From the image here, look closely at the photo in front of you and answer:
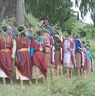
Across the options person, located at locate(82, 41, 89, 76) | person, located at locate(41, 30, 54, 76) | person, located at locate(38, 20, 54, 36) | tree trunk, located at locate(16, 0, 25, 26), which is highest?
tree trunk, located at locate(16, 0, 25, 26)

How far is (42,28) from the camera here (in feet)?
50.0

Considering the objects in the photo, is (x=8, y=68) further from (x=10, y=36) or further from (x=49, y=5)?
(x=49, y=5)


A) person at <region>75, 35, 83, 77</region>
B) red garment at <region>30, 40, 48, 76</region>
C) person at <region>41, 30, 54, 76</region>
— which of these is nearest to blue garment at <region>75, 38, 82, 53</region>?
person at <region>75, 35, 83, 77</region>

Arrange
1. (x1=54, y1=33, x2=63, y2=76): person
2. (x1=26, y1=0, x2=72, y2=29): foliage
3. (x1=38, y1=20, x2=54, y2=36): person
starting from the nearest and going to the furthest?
(x1=54, y1=33, x2=63, y2=76): person → (x1=38, y1=20, x2=54, y2=36): person → (x1=26, y1=0, x2=72, y2=29): foliage

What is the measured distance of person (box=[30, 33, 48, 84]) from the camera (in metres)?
13.7

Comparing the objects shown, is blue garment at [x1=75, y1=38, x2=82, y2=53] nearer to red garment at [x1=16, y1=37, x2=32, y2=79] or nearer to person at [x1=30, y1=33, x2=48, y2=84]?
person at [x1=30, y1=33, x2=48, y2=84]

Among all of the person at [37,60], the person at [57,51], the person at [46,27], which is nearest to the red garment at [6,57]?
the person at [37,60]

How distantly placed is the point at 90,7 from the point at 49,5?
222 cm

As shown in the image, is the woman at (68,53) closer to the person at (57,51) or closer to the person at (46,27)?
the person at (57,51)

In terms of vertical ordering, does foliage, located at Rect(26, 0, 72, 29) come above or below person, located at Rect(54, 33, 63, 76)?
above

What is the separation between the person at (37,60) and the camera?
45.0ft

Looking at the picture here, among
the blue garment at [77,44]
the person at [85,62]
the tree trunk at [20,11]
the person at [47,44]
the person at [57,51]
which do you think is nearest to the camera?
the person at [47,44]

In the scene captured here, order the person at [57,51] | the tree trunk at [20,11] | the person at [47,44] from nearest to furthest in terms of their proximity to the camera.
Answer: the person at [47,44] < the person at [57,51] < the tree trunk at [20,11]

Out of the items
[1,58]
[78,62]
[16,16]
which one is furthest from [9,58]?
[16,16]
